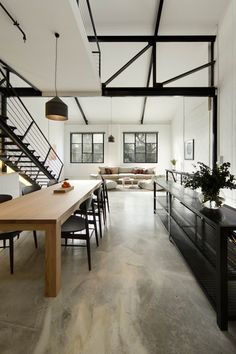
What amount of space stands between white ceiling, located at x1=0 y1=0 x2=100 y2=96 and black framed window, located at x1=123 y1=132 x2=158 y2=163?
6.73 metres

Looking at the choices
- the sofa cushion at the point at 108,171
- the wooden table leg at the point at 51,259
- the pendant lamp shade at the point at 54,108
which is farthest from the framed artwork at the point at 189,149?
the wooden table leg at the point at 51,259

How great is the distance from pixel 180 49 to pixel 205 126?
84.9 inches

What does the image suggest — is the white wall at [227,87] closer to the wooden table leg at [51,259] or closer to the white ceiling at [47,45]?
the white ceiling at [47,45]

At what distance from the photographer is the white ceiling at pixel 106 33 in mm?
2832

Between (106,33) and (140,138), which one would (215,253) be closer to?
(106,33)

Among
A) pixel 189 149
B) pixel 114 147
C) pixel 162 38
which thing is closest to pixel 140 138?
pixel 114 147

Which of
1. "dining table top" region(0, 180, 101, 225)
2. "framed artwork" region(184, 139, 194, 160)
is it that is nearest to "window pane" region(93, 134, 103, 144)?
"framed artwork" region(184, 139, 194, 160)

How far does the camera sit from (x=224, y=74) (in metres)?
4.54

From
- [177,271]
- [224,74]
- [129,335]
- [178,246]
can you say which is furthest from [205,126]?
[129,335]

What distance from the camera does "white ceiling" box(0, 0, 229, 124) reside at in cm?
283

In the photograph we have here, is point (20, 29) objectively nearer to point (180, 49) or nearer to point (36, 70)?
point (36, 70)

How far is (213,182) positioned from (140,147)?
982 centimetres

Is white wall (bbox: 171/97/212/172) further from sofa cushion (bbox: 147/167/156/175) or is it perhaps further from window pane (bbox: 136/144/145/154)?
window pane (bbox: 136/144/145/154)

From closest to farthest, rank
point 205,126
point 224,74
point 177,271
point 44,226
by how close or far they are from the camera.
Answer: point 44,226 → point 177,271 → point 224,74 → point 205,126
